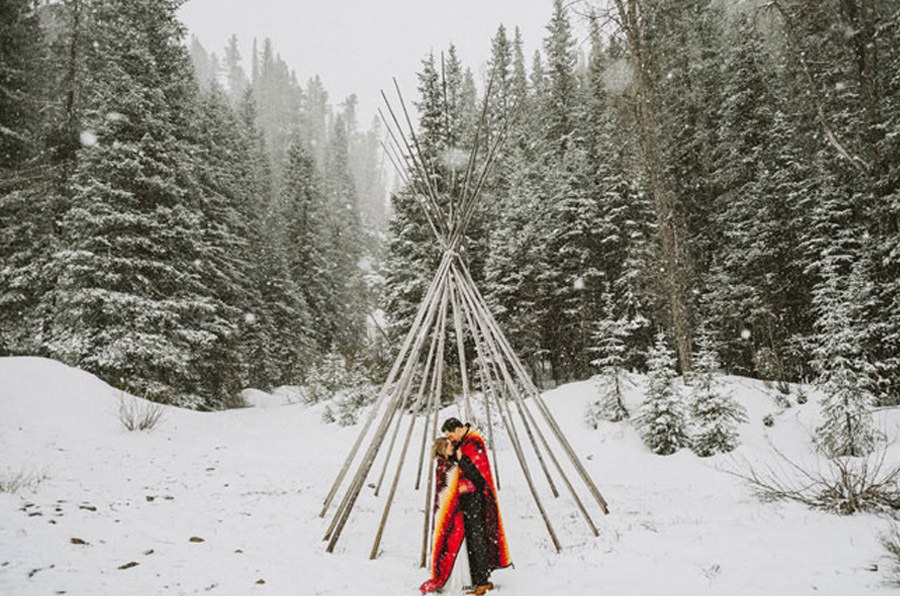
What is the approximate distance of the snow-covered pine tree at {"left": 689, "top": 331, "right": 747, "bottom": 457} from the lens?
6.72 metres

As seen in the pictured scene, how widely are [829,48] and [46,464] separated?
58.0ft

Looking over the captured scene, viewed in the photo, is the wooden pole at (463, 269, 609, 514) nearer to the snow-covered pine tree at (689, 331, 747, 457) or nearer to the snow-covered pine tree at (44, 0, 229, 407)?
the snow-covered pine tree at (689, 331, 747, 457)

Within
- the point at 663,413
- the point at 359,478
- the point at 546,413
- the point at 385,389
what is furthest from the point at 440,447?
the point at 663,413

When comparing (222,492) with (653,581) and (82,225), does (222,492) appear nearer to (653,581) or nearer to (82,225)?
(653,581)

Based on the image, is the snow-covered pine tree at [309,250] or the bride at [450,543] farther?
the snow-covered pine tree at [309,250]

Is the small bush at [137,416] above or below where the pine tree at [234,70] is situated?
below

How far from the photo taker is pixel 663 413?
7289mm

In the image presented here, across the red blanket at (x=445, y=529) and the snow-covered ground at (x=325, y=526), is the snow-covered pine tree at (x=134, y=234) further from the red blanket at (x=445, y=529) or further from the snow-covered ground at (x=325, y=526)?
the red blanket at (x=445, y=529)

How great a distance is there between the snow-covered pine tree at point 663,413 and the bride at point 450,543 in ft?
15.5

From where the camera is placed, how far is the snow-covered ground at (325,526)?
307 centimetres

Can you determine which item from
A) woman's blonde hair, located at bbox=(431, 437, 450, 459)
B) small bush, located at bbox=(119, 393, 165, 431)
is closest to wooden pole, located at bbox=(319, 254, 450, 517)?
woman's blonde hair, located at bbox=(431, 437, 450, 459)

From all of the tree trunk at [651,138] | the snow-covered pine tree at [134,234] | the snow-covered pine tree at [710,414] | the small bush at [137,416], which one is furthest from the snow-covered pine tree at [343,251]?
the snow-covered pine tree at [710,414]

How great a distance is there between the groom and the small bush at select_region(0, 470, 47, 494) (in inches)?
160

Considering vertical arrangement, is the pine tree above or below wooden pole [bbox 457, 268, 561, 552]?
above
